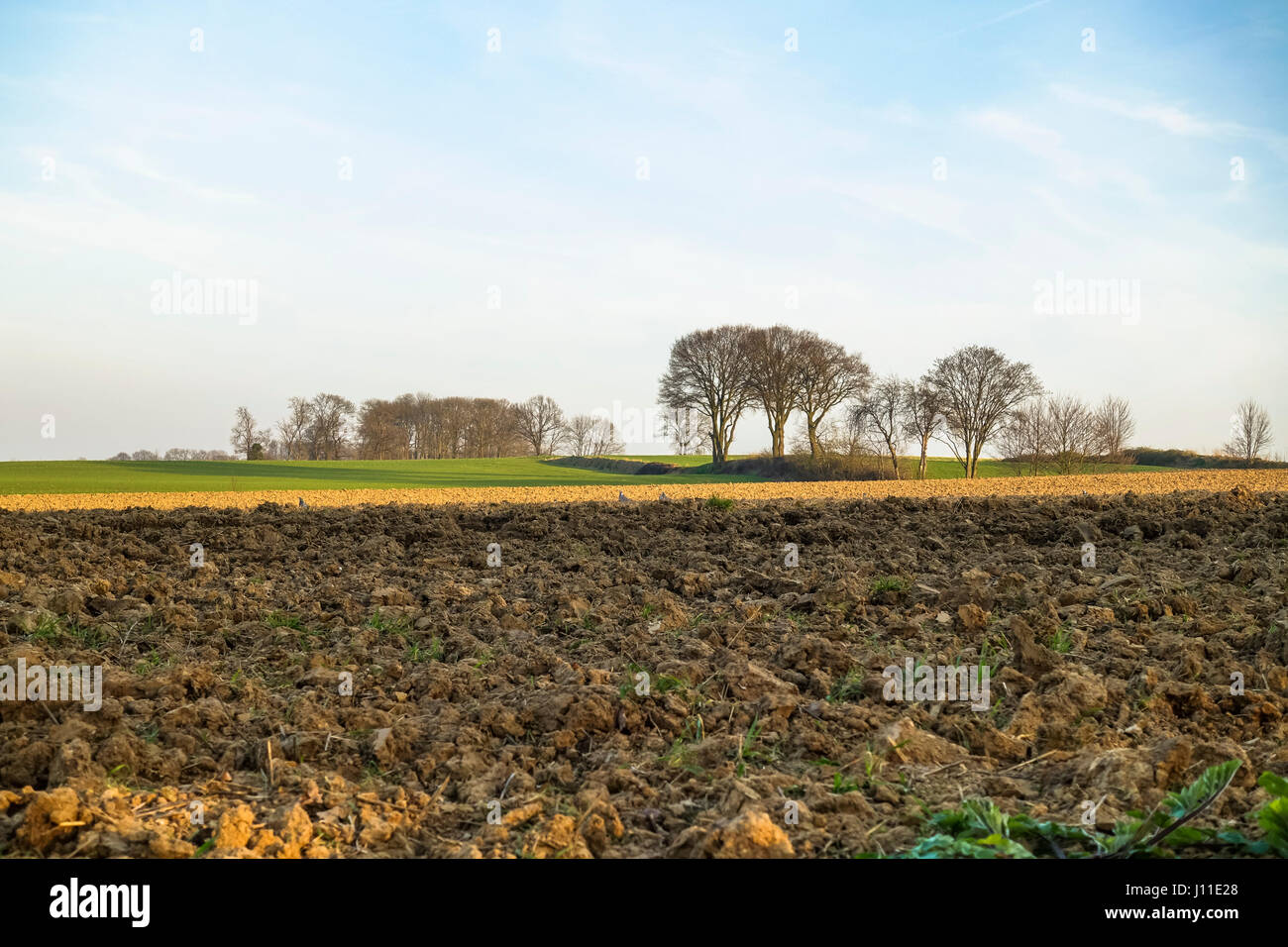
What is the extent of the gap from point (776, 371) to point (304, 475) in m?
26.8

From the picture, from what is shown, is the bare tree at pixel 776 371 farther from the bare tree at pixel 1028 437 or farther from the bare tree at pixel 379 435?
the bare tree at pixel 379 435

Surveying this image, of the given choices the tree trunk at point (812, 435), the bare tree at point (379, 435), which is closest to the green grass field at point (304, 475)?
the tree trunk at point (812, 435)

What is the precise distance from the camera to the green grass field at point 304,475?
38.8m

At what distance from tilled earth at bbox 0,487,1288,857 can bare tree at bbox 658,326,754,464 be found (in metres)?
45.2

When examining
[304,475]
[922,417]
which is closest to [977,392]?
[922,417]

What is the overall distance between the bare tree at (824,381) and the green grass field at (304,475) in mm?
5417

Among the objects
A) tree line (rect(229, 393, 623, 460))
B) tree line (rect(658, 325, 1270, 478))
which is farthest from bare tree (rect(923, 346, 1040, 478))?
tree line (rect(229, 393, 623, 460))

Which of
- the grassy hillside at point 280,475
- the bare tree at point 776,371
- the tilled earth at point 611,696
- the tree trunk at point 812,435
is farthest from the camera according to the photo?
the bare tree at point 776,371

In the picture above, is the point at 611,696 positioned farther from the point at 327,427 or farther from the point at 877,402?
the point at 327,427

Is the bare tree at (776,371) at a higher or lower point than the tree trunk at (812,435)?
higher

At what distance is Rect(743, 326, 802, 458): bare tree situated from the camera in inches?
2095

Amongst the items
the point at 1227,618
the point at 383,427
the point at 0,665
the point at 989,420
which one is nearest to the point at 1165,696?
the point at 1227,618

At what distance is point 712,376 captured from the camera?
184 feet

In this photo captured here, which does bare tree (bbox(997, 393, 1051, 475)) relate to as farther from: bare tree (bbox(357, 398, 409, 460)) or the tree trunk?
bare tree (bbox(357, 398, 409, 460))
